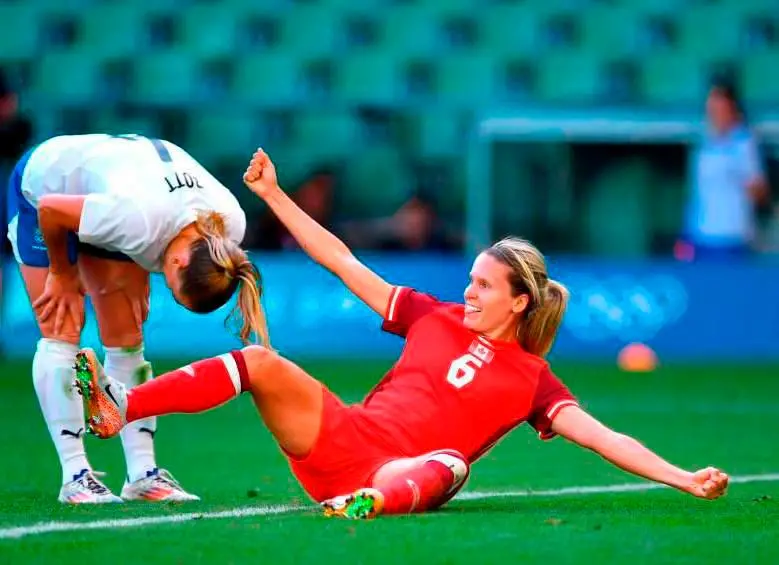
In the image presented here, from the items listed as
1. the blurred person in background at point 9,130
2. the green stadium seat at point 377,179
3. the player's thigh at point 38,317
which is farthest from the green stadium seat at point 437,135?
the player's thigh at point 38,317

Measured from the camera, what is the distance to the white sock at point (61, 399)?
233 inches

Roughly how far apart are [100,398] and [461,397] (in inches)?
46.1

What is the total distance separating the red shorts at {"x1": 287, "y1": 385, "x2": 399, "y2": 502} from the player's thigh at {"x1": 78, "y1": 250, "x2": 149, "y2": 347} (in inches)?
45.8

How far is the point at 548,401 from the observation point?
17.7ft

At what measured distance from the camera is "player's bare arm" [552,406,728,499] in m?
5.13

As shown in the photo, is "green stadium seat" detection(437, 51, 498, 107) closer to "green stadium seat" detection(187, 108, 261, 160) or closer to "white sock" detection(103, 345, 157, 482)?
"green stadium seat" detection(187, 108, 261, 160)

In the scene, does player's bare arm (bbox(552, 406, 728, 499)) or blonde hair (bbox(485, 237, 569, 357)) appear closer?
player's bare arm (bbox(552, 406, 728, 499))

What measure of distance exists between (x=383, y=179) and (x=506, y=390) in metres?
9.40

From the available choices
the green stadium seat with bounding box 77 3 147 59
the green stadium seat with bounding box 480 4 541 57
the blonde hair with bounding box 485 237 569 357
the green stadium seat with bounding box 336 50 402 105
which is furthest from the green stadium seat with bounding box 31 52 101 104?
the blonde hair with bounding box 485 237 569 357

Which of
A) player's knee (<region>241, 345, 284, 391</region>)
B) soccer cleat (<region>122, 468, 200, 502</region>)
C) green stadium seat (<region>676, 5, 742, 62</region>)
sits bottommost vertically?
soccer cleat (<region>122, 468, 200, 502</region>)

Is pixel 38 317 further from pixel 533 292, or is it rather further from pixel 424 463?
pixel 533 292

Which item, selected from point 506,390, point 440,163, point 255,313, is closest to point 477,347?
point 506,390

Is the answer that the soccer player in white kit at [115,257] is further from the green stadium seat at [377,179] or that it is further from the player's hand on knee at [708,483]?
the green stadium seat at [377,179]

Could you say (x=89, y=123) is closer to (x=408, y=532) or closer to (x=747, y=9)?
(x=747, y=9)
